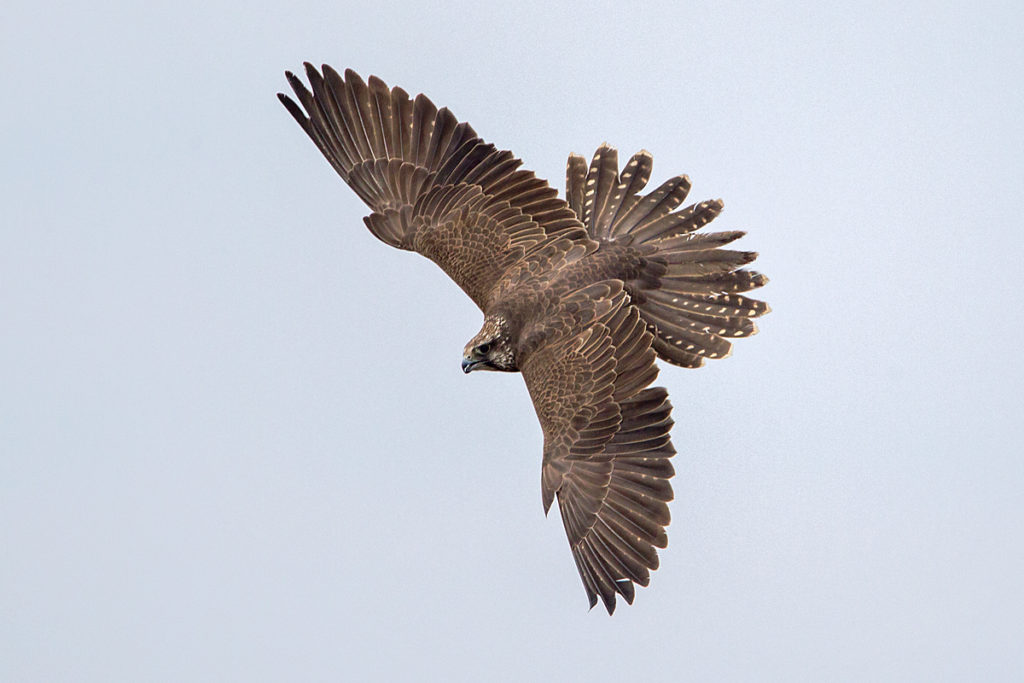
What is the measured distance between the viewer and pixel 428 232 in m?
16.4

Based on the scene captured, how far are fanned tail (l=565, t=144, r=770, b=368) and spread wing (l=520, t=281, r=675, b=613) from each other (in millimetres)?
817

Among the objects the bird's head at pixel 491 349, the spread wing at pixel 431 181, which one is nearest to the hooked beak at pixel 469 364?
the bird's head at pixel 491 349

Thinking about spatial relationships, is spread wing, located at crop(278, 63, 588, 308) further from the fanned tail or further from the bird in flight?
the fanned tail

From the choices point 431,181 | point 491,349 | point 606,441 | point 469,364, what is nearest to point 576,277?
point 491,349

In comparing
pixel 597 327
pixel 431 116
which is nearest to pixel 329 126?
pixel 431 116

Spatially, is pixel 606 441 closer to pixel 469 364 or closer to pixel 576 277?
pixel 576 277

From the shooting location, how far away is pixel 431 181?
16.5m

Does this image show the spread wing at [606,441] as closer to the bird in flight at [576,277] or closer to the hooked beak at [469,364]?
the bird in flight at [576,277]

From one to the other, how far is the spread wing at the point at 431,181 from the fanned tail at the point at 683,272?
1.79ft

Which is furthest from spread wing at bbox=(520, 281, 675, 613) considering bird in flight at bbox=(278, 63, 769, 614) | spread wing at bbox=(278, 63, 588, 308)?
spread wing at bbox=(278, 63, 588, 308)

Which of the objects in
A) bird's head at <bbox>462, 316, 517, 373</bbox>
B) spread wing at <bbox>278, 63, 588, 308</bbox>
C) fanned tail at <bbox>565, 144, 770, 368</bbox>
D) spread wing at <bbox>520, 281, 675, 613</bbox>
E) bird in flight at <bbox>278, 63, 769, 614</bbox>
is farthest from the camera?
spread wing at <bbox>278, 63, 588, 308</bbox>

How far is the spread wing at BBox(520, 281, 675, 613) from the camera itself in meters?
14.3

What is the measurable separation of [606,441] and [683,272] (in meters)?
2.10

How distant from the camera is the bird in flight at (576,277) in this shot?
14508 millimetres
